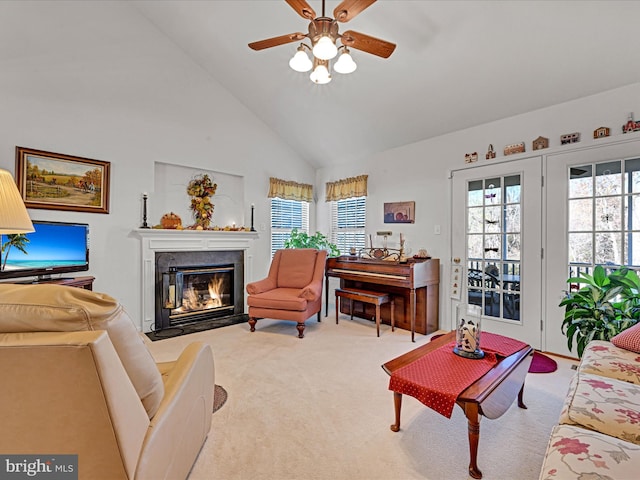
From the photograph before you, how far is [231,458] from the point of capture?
1.68 metres

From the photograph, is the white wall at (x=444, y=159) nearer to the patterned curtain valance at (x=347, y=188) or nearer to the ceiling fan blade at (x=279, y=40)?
the patterned curtain valance at (x=347, y=188)

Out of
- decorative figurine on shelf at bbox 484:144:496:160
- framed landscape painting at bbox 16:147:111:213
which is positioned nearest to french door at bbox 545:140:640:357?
decorative figurine on shelf at bbox 484:144:496:160

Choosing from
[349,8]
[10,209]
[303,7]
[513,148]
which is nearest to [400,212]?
[513,148]

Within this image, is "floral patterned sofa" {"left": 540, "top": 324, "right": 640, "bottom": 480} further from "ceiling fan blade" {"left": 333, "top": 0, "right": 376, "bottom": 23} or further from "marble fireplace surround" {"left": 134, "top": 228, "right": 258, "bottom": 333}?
"marble fireplace surround" {"left": 134, "top": 228, "right": 258, "bottom": 333}

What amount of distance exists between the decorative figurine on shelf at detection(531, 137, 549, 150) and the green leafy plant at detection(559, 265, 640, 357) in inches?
53.8

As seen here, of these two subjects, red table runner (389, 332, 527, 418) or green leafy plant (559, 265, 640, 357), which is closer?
red table runner (389, 332, 527, 418)

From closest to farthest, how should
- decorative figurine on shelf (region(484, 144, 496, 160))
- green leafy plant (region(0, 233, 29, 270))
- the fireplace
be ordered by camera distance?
1. green leafy plant (region(0, 233, 29, 270))
2. decorative figurine on shelf (region(484, 144, 496, 160))
3. the fireplace

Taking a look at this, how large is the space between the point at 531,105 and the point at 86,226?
4.81 metres

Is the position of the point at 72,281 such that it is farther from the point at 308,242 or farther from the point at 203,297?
the point at 308,242

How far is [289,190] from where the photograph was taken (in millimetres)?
5348

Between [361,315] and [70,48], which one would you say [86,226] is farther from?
[361,315]

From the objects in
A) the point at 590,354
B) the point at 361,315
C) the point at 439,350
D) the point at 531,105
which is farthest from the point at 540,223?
the point at 361,315

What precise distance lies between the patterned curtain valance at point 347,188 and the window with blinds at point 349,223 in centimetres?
15

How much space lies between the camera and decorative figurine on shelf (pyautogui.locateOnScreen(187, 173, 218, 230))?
441cm
